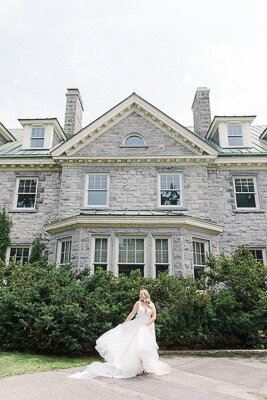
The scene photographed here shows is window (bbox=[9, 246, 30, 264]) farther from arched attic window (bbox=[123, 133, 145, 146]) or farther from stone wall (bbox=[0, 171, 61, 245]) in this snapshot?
arched attic window (bbox=[123, 133, 145, 146])

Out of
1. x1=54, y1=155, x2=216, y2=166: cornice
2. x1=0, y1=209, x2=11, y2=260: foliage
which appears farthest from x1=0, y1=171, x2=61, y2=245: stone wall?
x1=54, y1=155, x2=216, y2=166: cornice

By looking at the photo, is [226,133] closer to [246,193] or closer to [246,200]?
[246,193]

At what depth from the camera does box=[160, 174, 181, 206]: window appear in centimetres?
1490

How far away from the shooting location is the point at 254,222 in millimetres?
14922

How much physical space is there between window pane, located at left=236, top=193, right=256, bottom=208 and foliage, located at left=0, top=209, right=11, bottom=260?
470 inches

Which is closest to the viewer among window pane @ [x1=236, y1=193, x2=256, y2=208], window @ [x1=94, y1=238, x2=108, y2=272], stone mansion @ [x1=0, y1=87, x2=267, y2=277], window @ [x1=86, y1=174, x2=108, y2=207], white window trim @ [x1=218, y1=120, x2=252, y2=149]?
window @ [x1=94, y1=238, x2=108, y2=272]

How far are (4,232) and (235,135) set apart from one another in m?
13.7

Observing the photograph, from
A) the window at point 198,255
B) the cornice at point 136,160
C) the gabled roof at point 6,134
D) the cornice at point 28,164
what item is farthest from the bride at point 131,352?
the gabled roof at point 6,134

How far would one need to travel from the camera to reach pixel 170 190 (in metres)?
15.0

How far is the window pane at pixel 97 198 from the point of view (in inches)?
590

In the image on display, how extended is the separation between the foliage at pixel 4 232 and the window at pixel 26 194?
87cm

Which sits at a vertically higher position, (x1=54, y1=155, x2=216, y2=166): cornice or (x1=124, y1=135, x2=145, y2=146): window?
(x1=124, y1=135, x2=145, y2=146): window

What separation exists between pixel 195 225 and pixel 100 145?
6.67 metres

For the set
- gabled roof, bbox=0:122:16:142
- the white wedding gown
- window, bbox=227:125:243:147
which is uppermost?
gabled roof, bbox=0:122:16:142
